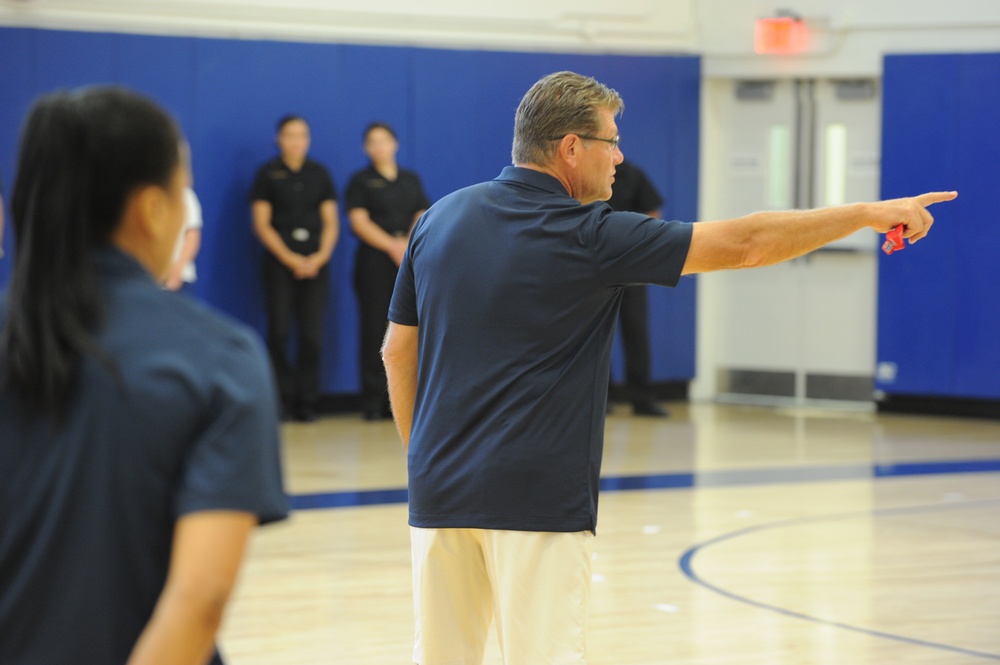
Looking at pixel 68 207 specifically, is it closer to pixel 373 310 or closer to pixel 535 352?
pixel 535 352

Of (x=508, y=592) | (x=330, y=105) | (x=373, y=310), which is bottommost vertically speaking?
(x=373, y=310)

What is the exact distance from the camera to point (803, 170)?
10.6 m

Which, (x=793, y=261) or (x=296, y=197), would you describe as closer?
(x=296, y=197)

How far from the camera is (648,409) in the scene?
395 inches

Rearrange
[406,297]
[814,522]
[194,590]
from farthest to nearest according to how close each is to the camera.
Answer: [814,522] < [406,297] < [194,590]

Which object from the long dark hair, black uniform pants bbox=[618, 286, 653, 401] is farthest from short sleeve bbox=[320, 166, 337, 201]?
the long dark hair

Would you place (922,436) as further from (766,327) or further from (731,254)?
(731,254)

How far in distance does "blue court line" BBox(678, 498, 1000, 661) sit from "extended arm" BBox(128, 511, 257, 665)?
11.0ft

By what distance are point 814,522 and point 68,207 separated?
533 cm

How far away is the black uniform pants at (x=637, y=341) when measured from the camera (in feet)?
32.8

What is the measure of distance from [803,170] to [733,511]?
4786mm

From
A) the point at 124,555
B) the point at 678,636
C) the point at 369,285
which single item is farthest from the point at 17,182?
the point at 369,285

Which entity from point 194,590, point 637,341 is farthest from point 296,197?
point 194,590

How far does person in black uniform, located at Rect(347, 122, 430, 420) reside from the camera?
9359mm
